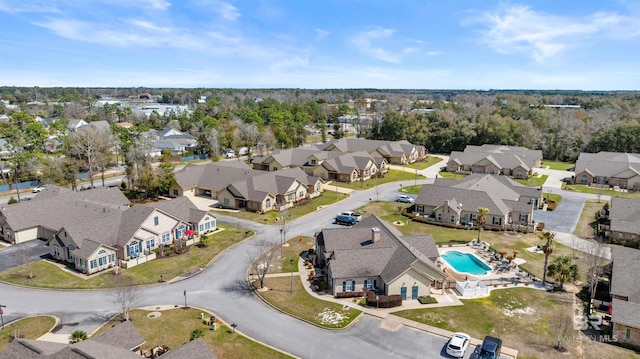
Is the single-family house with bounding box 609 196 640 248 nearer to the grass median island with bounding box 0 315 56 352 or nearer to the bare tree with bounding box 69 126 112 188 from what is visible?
the grass median island with bounding box 0 315 56 352

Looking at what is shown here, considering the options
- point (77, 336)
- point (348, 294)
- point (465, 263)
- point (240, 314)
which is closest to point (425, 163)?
point (465, 263)

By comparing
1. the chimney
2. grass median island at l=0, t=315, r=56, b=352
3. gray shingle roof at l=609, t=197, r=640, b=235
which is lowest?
grass median island at l=0, t=315, r=56, b=352

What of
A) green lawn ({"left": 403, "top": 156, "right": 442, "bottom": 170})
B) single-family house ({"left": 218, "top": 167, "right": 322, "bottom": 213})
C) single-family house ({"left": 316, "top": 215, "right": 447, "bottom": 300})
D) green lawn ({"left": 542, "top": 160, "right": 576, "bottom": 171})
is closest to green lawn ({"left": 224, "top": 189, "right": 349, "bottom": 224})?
single-family house ({"left": 218, "top": 167, "right": 322, "bottom": 213})

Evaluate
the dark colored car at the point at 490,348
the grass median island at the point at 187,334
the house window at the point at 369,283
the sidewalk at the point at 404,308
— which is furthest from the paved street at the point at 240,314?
the house window at the point at 369,283

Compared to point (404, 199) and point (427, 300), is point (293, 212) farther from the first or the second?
point (427, 300)

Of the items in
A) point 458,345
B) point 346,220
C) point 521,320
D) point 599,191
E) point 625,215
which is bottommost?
point 521,320
